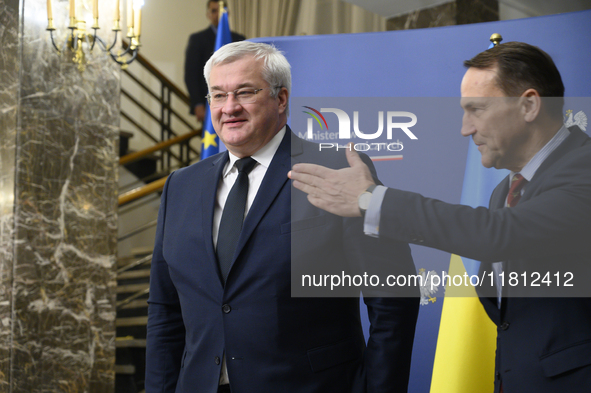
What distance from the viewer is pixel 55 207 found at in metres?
3.28

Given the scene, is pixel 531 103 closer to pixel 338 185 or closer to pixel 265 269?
pixel 338 185

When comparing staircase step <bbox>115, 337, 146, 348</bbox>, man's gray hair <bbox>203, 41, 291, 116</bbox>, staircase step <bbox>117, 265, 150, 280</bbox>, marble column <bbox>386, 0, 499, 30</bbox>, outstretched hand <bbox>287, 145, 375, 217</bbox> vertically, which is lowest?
staircase step <bbox>115, 337, 146, 348</bbox>

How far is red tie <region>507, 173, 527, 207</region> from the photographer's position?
126cm

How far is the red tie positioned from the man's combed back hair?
16 centimetres

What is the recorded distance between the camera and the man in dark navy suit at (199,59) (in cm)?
514

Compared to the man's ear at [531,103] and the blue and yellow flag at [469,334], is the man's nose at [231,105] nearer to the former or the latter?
the man's ear at [531,103]

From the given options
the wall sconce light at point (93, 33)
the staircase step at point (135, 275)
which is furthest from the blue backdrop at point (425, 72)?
the staircase step at point (135, 275)

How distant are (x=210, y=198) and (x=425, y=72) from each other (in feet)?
4.08

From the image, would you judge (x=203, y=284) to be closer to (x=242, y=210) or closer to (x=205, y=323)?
(x=205, y=323)

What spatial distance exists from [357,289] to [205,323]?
410mm

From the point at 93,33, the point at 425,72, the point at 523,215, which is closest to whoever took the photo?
the point at 523,215

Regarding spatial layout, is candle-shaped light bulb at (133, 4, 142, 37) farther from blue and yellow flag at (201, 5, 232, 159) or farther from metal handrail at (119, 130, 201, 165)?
metal handrail at (119, 130, 201, 165)

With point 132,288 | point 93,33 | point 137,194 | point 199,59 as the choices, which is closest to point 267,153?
point 93,33

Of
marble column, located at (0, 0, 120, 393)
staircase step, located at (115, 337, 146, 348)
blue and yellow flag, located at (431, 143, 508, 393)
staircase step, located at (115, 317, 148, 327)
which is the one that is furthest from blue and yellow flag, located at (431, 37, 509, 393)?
staircase step, located at (115, 317, 148, 327)
